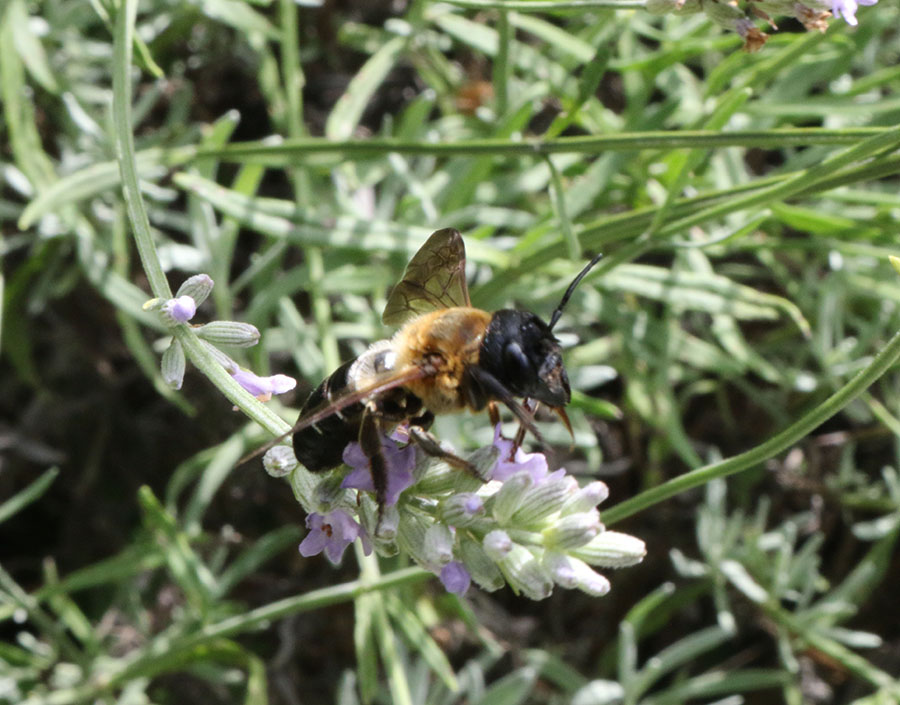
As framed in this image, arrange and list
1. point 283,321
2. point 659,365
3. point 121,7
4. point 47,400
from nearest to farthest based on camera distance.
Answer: point 121,7 → point 283,321 → point 659,365 → point 47,400

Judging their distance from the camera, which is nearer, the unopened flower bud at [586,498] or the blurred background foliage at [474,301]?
the unopened flower bud at [586,498]

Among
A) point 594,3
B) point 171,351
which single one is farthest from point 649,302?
point 171,351

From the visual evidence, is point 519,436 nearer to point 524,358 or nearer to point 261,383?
point 524,358

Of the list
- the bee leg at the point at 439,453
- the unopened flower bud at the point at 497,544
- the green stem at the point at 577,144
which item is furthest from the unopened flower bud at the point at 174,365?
the green stem at the point at 577,144

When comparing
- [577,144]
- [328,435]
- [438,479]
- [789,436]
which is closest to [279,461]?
[328,435]

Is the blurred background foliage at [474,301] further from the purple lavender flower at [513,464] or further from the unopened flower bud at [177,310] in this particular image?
the unopened flower bud at [177,310]

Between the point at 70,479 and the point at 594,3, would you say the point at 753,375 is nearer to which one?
the point at 594,3
